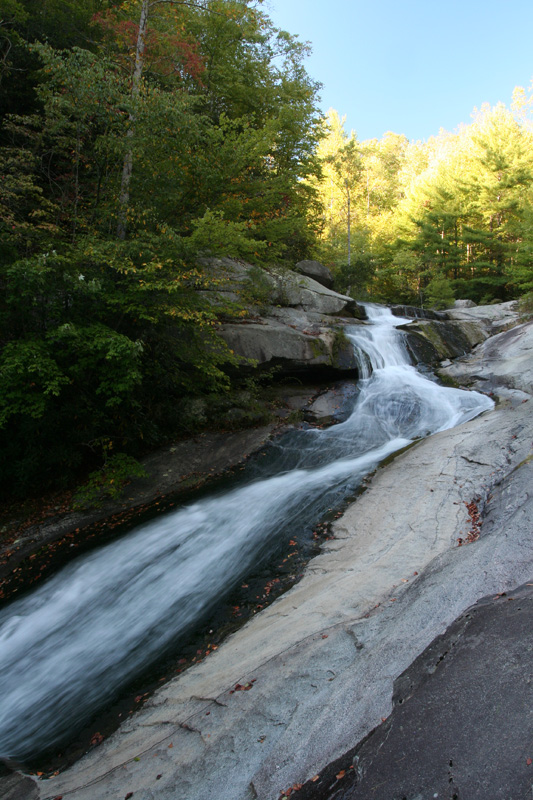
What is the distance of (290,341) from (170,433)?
4.11 meters

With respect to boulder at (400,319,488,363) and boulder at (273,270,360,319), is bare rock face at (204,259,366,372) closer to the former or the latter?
boulder at (273,270,360,319)

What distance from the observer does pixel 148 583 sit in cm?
547

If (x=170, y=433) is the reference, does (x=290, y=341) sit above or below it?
above

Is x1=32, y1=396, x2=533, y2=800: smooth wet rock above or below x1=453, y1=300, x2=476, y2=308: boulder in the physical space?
below

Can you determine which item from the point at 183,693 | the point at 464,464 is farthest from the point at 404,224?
the point at 183,693

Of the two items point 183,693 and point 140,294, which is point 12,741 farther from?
point 140,294

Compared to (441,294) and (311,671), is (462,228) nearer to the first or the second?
(441,294)

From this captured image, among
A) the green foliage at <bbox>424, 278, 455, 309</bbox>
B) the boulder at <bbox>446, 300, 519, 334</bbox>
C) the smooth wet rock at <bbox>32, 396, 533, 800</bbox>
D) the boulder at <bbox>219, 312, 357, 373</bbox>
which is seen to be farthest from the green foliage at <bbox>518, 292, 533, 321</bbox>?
the smooth wet rock at <bbox>32, 396, 533, 800</bbox>

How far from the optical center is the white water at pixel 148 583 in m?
4.09

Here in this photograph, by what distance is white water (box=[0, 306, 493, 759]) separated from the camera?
4.09m

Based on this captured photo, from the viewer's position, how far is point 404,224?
2686cm

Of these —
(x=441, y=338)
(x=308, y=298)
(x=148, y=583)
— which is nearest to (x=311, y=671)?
(x=148, y=583)

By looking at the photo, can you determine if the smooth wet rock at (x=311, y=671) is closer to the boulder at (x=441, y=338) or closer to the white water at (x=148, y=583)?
the white water at (x=148, y=583)

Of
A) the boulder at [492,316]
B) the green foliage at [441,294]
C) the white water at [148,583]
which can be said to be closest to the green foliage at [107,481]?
the white water at [148,583]
